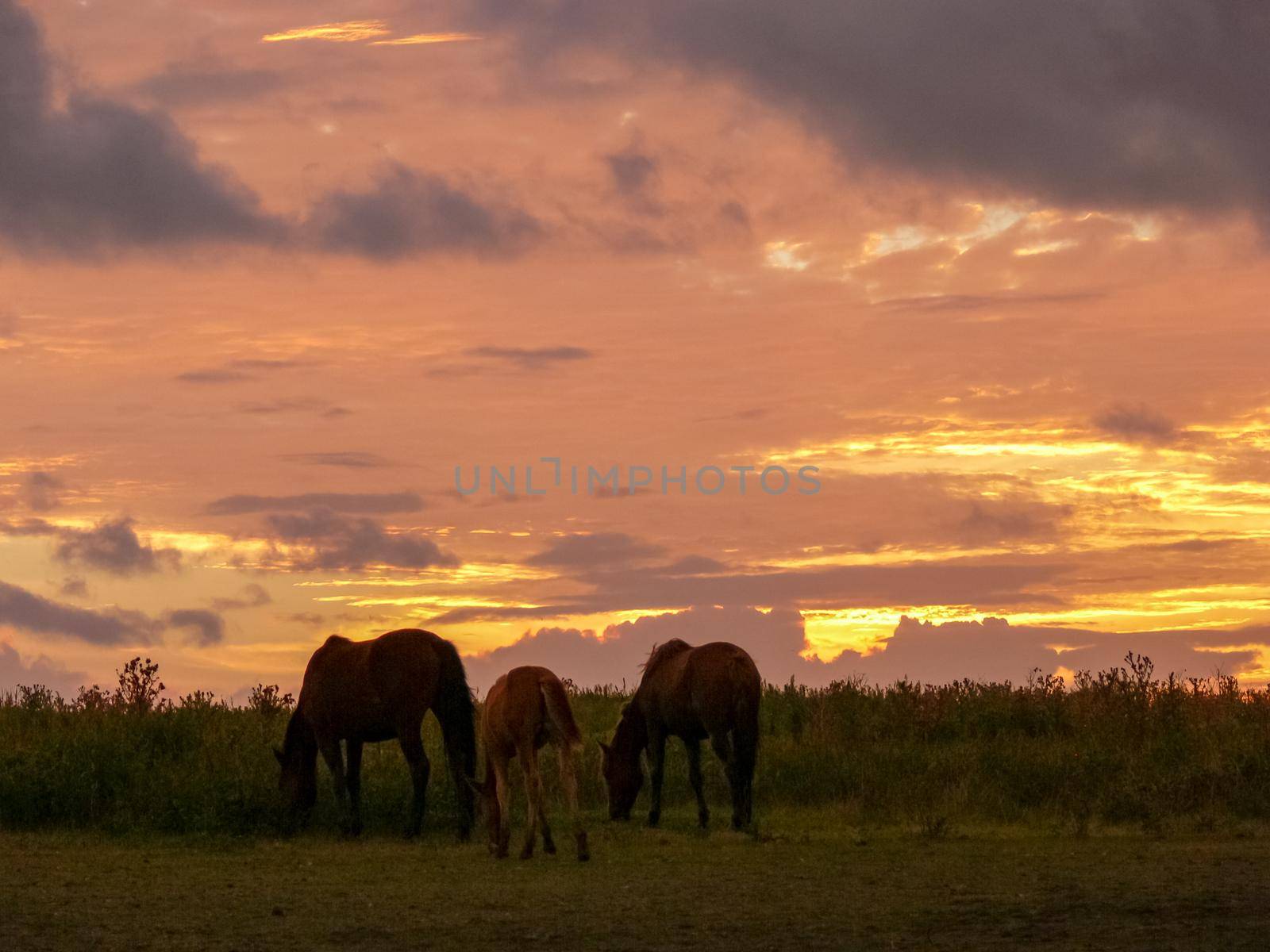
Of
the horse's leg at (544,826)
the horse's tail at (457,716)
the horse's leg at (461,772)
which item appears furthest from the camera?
the horse's tail at (457,716)

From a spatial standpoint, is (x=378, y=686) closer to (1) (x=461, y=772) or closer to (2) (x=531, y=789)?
(1) (x=461, y=772)

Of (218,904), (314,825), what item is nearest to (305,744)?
(314,825)

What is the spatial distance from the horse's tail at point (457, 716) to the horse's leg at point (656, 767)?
2.17 meters

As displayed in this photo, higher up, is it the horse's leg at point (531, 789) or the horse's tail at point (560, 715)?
the horse's tail at point (560, 715)

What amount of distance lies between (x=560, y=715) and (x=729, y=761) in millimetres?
3437

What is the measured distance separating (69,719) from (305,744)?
5326mm

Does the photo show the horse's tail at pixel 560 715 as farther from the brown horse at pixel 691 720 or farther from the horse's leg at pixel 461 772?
the brown horse at pixel 691 720

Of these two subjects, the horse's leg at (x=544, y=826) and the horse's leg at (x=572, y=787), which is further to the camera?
the horse's leg at (x=544, y=826)

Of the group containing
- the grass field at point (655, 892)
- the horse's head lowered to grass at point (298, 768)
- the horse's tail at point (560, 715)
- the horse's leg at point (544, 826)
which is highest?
the horse's tail at point (560, 715)

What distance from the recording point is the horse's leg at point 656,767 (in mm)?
16406

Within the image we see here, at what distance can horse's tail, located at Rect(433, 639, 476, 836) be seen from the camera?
50.5ft

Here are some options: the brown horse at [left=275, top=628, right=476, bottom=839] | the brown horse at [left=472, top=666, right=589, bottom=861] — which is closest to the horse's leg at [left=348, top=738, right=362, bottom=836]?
the brown horse at [left=275, top=628, right=476, bottom=839]

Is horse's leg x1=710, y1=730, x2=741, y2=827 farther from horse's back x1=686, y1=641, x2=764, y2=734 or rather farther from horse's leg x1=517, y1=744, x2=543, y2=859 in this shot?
horse's leg x1=517, y1=744, x2=543, y2=859

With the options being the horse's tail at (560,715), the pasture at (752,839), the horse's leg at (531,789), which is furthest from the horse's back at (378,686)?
the horse's tail at (560,715)
